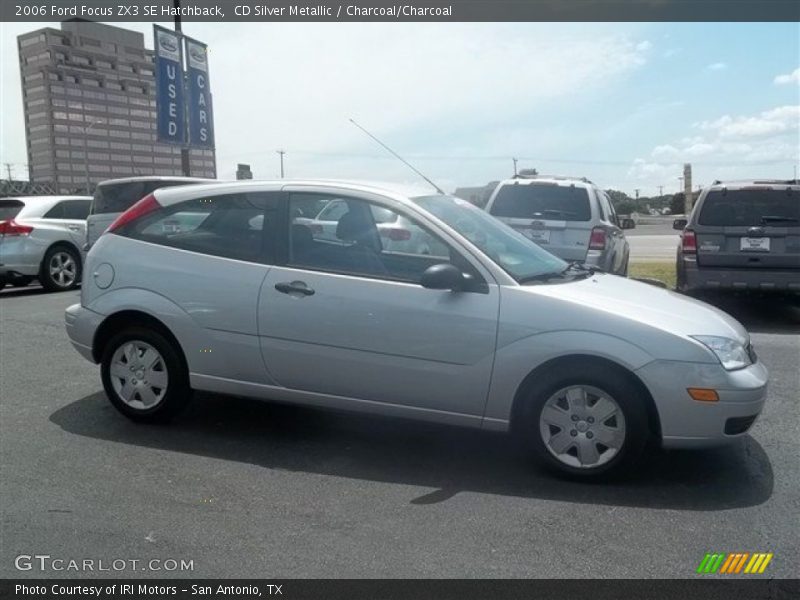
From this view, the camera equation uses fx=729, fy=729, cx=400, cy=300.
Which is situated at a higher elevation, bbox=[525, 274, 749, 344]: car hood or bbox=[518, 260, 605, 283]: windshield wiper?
bbox=[518, 260, 605, 283]: windshield wiper

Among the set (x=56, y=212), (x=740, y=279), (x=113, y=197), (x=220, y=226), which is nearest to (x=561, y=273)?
(x=220, y=226)

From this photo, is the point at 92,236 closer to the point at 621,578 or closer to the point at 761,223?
the point at 761,223

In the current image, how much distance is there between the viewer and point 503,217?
31.4 ft

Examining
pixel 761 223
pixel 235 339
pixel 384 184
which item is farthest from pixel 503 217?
pixel 235 339

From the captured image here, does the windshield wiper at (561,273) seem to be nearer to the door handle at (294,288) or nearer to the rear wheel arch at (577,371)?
the rear wheel arch at (577,371)

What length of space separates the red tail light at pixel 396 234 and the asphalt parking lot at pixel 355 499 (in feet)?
4.33

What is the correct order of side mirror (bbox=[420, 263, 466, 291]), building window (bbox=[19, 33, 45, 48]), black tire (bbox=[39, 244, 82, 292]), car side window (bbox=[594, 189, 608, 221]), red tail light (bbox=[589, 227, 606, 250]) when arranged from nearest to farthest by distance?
side mirror (bbox=[420, 263, 466, 291]) < red tail light (bbox=[589, 227, 606, 250]) < car side window (bbox=[594, 189, 608, 221]) < black tire (bbox=[39, 244, 82, 292]) < building window (bbox=[19, 33, 45, 48])

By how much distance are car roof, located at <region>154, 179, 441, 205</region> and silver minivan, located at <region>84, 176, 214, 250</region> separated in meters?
7.30

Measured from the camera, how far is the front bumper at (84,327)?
5074mm

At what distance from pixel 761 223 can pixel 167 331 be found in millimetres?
7398

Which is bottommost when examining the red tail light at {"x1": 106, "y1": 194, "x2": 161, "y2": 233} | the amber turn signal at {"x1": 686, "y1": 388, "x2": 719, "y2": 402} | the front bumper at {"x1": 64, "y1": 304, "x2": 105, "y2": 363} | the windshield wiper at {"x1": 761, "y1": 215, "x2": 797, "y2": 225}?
the amber turn signal at {"x1": 686, "y1": 388, "x2": 719, "y2": 402}

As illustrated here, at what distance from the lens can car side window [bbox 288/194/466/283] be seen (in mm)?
4391

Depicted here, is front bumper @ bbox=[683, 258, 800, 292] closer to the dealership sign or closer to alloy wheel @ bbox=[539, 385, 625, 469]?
alloy wheel @ bbox=[539, 385, 625, 469]

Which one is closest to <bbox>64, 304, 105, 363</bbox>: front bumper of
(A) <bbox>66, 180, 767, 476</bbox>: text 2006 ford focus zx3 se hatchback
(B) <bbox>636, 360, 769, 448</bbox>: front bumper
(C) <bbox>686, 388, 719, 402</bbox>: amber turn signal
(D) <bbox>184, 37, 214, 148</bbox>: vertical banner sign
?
(A) <bbox>66, 180, 767, 476</bbox>: text 2006 ford focus zx3 se hatchback
